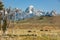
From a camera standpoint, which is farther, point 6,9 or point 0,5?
point 0,5

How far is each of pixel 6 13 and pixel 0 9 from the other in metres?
8.77

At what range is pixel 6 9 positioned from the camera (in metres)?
68.6

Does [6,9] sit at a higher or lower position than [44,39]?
higher

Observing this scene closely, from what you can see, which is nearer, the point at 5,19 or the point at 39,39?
the point at 39,39

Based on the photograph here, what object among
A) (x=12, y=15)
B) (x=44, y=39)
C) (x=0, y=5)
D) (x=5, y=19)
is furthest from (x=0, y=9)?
(x=44, y=39)

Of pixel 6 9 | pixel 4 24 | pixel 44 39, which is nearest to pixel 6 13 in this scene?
pixel 6 9

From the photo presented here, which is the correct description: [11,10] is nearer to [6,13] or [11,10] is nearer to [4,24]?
[6,13]

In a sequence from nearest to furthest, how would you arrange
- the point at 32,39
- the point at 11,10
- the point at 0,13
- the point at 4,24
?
the point at 32,39 < the point at 4,24 < the point at 11,10 < the point at 0,13

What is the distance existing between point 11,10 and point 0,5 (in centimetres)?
1043

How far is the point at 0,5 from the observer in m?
77.4


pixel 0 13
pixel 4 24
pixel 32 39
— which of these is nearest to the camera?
pixel 32 39

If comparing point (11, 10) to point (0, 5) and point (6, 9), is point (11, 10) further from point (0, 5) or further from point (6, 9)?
point (0, 5)

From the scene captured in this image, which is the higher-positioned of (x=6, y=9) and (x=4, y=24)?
(x=6, y=9)

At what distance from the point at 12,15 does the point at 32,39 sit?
95.8 ft
